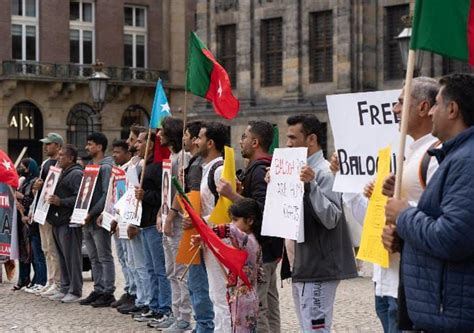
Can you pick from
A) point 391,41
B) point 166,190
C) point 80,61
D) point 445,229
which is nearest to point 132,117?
point 80,61

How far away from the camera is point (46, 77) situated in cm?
4512

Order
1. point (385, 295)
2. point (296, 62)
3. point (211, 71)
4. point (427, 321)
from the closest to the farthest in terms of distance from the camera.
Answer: point (427, 321), point (385, 295), point (211, 71), point (296, 62)

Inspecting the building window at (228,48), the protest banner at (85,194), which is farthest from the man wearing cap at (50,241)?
the building window at (228,48)

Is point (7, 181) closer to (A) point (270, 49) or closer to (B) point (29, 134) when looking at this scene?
(A) point (270, 49)

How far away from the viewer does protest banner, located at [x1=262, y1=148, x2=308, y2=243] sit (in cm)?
717

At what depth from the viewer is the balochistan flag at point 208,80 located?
31.9 ft

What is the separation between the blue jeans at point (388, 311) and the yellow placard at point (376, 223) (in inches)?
13.1

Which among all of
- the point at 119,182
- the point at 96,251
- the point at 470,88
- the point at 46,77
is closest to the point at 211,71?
the point at 119,182

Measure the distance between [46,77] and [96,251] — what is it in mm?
33161

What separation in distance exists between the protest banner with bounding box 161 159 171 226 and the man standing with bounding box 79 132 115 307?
2481 mm

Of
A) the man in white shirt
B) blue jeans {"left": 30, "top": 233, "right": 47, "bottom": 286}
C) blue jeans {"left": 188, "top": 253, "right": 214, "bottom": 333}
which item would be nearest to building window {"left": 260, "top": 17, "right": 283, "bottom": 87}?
blue jeans {"left": 30, "top": 233, "right": 47, "bottom": 286}

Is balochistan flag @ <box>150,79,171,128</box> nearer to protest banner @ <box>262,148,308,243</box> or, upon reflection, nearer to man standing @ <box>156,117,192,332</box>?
man standing @ <box>156,117,192,332</box>

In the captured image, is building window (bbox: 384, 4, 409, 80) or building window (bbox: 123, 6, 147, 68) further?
building window (bbox: 123, 6, 147, 68)

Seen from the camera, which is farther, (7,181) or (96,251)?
(7,181)
